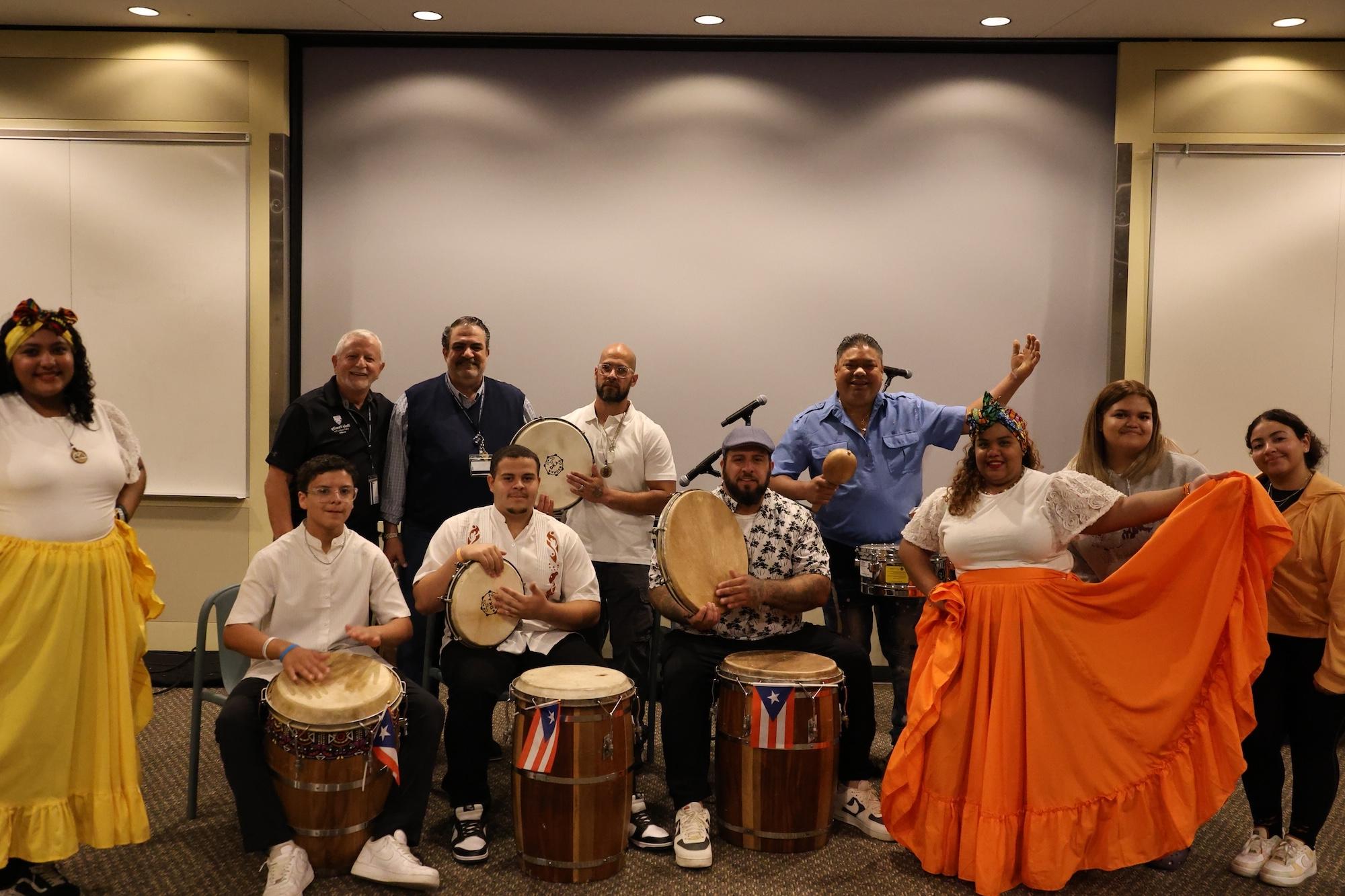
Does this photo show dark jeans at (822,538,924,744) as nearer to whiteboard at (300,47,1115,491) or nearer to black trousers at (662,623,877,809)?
black trousers at (662,623,877,809)

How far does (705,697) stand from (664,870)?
0.57 m

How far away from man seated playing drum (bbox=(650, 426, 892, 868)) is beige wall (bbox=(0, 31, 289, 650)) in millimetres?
3034

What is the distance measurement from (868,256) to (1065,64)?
1.45 m

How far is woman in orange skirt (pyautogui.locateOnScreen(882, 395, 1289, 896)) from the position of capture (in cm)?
313

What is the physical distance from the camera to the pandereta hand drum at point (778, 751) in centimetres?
333

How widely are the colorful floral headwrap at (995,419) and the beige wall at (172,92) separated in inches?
151

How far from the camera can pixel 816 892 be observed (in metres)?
3.17

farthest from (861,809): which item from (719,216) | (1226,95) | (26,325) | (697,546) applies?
(1226,95)

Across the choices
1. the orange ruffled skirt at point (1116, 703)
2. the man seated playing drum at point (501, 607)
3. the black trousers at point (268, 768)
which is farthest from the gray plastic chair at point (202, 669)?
the orange ruffled skirt at point (1116, 703)

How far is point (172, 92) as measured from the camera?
5547 mm

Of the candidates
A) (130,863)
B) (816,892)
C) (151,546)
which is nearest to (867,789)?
(816,892)

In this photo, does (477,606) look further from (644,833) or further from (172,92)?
(172,92)

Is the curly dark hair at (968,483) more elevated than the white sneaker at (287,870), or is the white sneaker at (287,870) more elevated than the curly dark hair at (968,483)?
the curly dark hair at (968,483)

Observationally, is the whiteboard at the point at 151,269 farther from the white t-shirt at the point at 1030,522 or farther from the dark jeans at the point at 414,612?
the white t-shirt at the point at 1030,522
